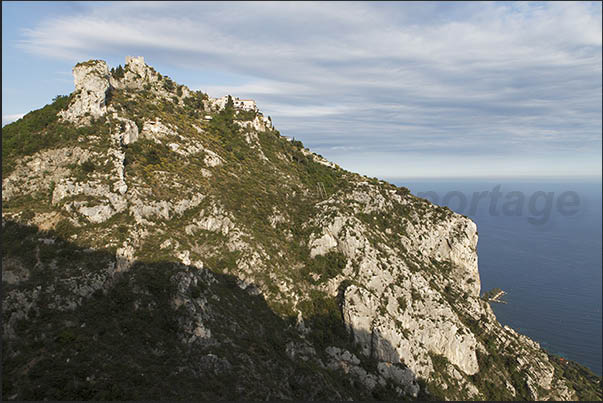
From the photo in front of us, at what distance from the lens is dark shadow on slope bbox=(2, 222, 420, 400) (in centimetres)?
2448

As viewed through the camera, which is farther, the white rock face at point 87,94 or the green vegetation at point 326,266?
the green vegetation at point 326,266

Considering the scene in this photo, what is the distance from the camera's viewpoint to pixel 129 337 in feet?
96.6

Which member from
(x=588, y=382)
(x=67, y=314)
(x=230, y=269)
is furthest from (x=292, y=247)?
(x=588, y=382)

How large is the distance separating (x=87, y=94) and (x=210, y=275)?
4497cm

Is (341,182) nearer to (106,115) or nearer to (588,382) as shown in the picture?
(106,115)

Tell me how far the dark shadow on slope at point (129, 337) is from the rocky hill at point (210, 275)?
0.17 meters

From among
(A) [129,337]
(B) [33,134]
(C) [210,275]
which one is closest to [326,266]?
(C) [210,275]

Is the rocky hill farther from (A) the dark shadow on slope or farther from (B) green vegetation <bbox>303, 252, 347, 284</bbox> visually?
(B) green vegetation <bbox>303, 252, 347, 284</bbox>

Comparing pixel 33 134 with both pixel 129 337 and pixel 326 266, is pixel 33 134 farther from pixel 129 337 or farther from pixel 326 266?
pixel 326 266

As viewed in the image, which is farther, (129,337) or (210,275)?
(210,275)

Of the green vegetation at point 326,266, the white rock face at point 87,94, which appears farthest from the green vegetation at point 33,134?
→ the green vegetation at point 326,266

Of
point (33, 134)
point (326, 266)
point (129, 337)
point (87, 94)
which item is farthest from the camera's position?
point (326, 266)

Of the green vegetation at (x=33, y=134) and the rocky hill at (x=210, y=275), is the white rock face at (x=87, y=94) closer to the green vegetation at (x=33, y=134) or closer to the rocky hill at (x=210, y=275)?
the rocky hill at (x=210, y=275)

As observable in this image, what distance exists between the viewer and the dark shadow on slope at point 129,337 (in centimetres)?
2448
